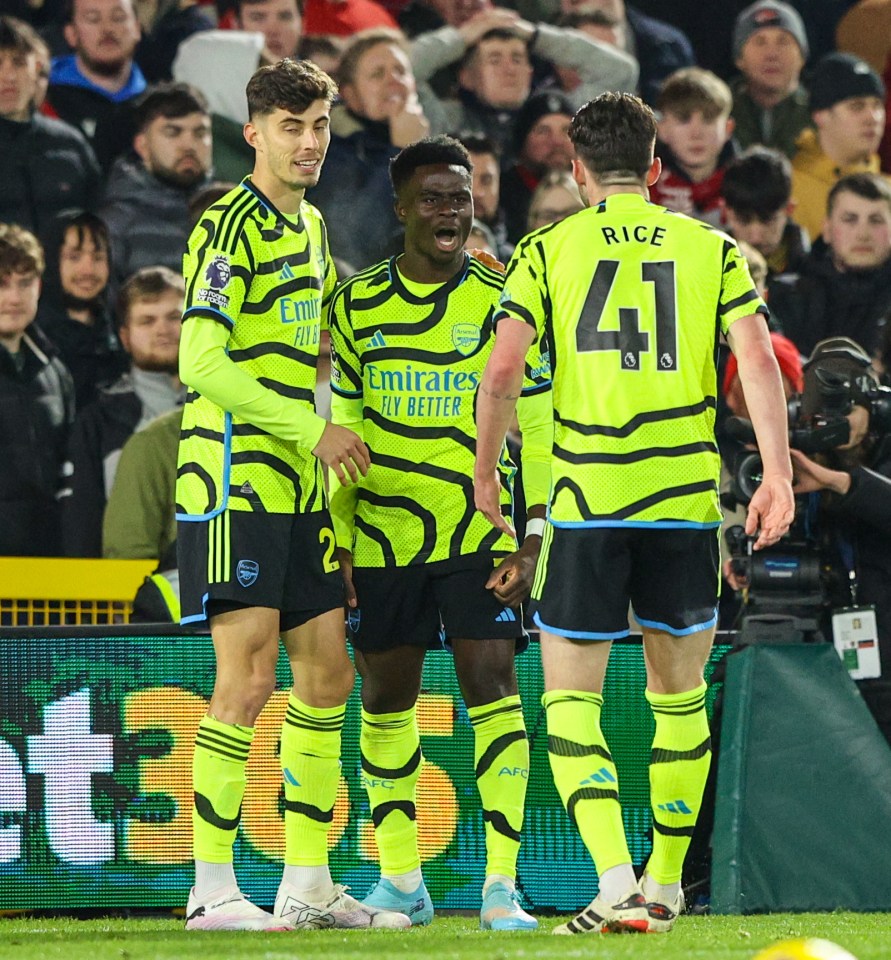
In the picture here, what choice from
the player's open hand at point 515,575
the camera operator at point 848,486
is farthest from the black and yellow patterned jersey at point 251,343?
the camera operator at point 848,486

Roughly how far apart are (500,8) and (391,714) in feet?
18.4

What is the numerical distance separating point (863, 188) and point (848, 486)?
13.3 ft

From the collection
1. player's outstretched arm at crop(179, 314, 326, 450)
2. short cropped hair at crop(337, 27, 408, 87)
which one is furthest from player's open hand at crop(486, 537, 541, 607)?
short cropped hair at crop(337, 27, 408, 87)

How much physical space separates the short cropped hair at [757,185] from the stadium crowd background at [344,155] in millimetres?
11

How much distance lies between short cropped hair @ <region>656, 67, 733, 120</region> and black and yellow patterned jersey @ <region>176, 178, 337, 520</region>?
508cm

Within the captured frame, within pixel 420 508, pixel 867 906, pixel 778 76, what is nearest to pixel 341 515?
pixel 420 508

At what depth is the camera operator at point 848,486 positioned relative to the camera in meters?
5.33

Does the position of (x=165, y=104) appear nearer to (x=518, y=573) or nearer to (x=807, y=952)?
(x=518, y=573)

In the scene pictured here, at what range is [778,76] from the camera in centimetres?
967

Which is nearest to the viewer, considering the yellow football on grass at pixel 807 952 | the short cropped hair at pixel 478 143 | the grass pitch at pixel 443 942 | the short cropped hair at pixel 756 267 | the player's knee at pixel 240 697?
the yellow football on grass at pixel 807 952

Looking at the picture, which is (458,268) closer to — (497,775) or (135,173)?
(497,775)

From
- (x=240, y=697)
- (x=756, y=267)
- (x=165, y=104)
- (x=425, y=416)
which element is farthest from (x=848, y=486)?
(x=165, y=104)

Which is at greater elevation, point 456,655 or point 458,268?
point 458,268

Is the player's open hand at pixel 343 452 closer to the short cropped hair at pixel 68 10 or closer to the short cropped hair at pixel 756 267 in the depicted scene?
the short cropped hair at pixel 756 267
